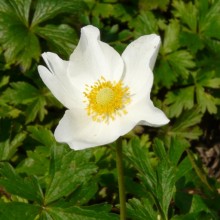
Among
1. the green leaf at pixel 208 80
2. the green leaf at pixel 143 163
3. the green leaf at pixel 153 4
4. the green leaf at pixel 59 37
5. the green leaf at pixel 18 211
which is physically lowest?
the green leaf at pixel 208 80

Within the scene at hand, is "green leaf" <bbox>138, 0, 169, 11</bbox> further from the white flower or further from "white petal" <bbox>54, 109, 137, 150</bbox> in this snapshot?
"white petal" <bbox>54, 109, 137, 150</bbox>

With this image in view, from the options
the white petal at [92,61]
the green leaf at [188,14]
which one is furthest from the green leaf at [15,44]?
the green leaf at [188,14]

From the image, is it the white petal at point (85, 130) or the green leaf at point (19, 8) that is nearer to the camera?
the white petal at point (85, 130)

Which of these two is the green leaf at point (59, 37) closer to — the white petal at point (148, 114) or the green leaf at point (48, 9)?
the green leaf at point (48, 9)

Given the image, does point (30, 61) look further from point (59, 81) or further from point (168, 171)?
point (168, 171)

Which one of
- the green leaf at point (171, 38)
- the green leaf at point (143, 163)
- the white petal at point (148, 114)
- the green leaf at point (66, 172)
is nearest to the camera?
the white petal at point (148, 114)

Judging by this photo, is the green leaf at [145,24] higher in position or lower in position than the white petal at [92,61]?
lower

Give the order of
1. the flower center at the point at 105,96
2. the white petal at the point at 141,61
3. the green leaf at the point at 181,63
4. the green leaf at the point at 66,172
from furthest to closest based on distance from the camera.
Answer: the green leaf at the point at 181,63 < the green leaf at the point at 66,172 < the flower center at the point at 105,96 < the white petal at the point at 141,61

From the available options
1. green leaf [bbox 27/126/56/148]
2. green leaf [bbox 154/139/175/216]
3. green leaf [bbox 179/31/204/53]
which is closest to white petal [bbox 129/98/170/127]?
green leaf [bbox 154/139/175/216]

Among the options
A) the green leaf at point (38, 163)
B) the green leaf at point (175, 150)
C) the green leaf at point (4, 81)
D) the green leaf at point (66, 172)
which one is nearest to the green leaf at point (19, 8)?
the green leaf at point (4, 81)

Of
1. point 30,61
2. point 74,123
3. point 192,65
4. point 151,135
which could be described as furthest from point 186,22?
point 74,123
